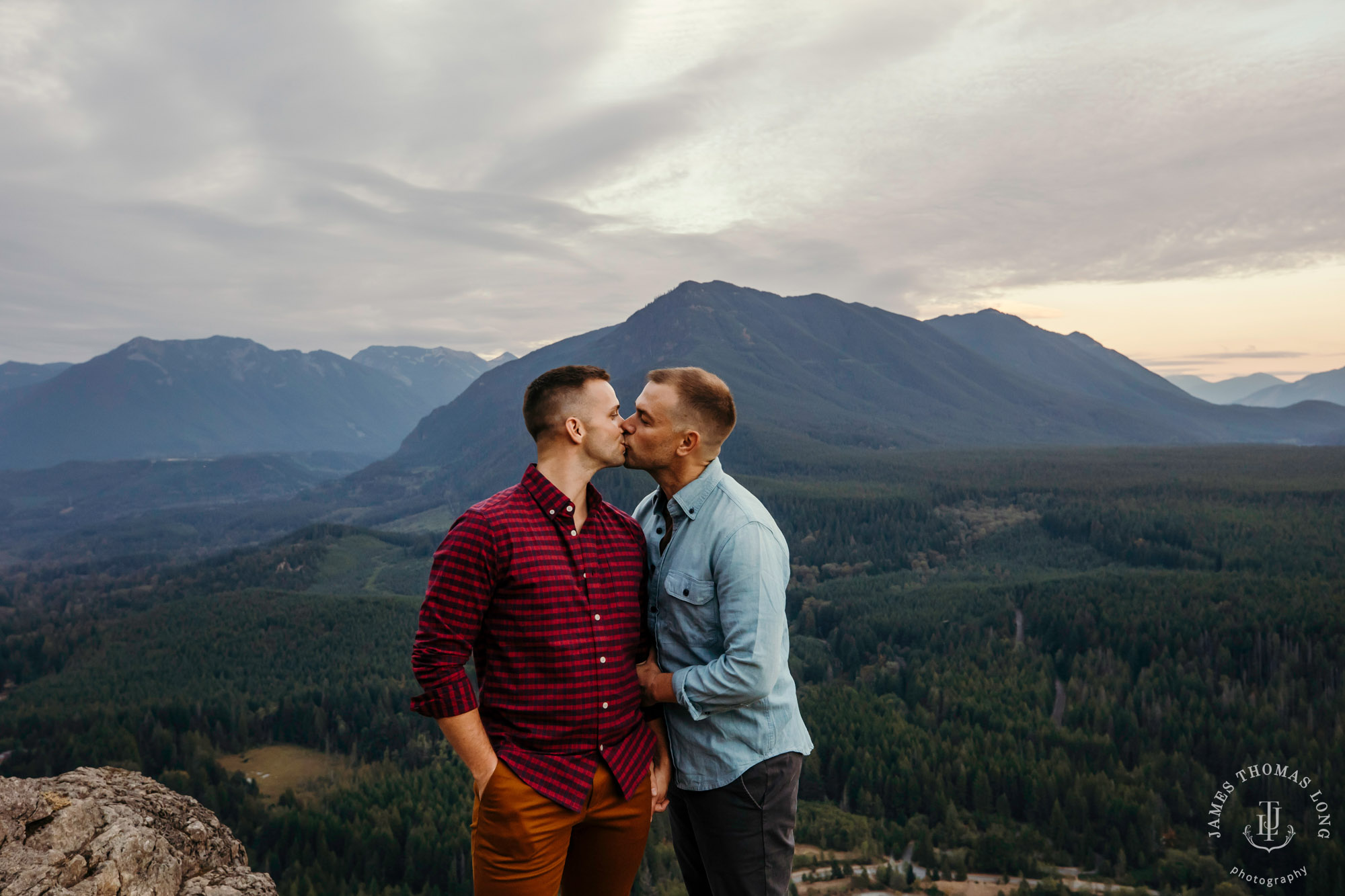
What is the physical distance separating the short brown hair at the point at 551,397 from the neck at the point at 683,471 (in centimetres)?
81

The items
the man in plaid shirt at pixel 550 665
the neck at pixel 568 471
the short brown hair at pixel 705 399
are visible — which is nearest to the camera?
the man in plaid shirt at pixel 550 665

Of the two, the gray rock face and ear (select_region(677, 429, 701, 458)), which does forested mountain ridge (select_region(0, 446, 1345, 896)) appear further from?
ear (select_region(677, 429, 701, 458))

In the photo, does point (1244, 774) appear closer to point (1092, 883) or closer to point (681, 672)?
point (1092, 883)

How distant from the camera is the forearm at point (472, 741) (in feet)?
14.5

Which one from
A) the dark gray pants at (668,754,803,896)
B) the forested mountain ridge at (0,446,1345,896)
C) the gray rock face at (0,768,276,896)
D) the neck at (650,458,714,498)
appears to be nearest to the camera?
the gray rock face at (0,768,276,896)

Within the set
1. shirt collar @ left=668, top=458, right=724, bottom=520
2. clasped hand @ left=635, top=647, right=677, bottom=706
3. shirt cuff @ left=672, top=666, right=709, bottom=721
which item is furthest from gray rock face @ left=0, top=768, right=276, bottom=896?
shirt collar @ left=668, top=458, right=724, bottom=520

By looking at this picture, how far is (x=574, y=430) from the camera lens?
5.07 meters

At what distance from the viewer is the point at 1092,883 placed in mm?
36219

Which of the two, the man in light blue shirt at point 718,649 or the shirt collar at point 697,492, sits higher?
the shirt collar at point 697,492

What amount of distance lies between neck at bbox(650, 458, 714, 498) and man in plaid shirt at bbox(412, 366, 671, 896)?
18.5 inches

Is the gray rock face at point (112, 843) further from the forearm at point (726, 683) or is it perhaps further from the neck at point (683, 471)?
the neck at point (683, 471)

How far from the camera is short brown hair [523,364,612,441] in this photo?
200 inches

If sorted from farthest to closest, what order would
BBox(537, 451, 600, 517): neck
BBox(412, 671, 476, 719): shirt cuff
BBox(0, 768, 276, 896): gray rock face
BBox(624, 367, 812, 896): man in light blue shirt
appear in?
1. BBox(537, 451, 600, 517): neck
2. BBox(624, 367, 812, 896): man in light blue shirt
3. BBox(0, 768, 276, 896): gray rock face
4. BBox(412, 671, 476, 719): shirt cuff

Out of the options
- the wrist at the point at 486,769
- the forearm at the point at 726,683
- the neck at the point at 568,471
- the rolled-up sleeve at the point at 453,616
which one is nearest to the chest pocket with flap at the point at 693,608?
the forearm at the point at 726,683
